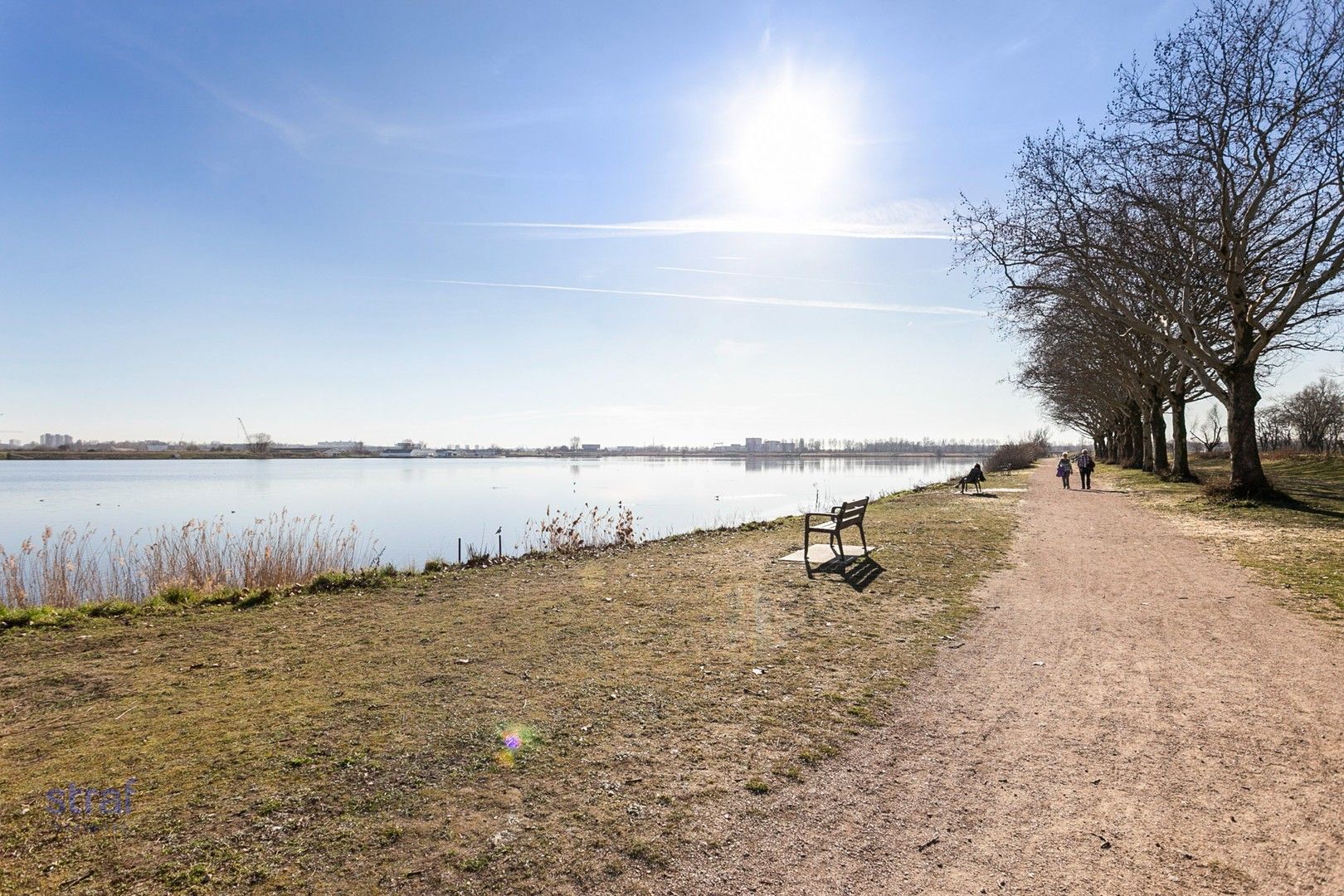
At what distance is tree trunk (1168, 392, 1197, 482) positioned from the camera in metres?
28.0

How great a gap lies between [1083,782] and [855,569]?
6425 mm

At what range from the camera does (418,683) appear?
5.30 m

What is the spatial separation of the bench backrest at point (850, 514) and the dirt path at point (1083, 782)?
13.7 feet

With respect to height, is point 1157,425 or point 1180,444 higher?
point 1157,425

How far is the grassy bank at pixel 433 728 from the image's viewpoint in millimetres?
3004

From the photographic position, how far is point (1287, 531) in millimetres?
13492

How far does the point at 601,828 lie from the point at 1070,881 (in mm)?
2114

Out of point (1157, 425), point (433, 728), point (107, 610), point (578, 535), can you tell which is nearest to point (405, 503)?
point (578, 535)

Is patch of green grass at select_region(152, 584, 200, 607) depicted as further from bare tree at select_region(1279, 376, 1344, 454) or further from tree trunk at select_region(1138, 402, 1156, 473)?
bare tree at select_region(1279, 376, 1344, 454)

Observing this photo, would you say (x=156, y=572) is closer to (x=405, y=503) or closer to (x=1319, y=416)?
(x=405, y=503)

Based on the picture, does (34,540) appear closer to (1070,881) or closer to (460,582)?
(460,582)

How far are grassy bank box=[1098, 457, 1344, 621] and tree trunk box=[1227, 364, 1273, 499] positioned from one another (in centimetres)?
81

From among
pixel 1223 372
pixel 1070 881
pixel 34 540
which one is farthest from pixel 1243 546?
pixel 34 540

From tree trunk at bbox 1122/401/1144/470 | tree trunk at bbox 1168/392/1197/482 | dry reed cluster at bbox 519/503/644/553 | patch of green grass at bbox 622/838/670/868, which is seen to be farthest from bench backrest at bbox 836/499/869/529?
tree trunk at bbox 1122/401/1144/470
